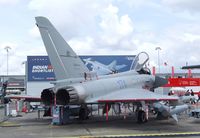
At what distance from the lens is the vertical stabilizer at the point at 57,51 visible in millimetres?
16219

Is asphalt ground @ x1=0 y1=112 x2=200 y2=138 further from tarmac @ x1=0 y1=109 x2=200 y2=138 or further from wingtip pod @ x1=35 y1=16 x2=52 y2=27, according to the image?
wingtip pod @ x1=35 y1=16 x2=52 y2=27

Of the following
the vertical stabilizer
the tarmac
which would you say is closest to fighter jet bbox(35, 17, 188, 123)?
the vertical stabilizer

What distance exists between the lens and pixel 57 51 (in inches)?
638

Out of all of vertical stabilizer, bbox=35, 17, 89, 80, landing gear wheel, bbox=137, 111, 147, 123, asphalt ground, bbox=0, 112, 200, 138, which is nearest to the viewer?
asphalt ground, bbox=0, 112, 200, 138

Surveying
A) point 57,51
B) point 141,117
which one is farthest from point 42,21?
point 141,117

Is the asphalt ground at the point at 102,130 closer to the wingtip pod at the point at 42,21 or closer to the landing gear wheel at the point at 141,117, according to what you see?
the landing gear wheel at the point at 141,117

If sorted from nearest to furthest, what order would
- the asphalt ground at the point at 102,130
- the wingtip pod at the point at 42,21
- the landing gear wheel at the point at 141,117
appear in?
the asphalt ground at the point at 102,130 < the wingtip pod at the point at 42,21 < the landing gear wheel at the point at 141,117

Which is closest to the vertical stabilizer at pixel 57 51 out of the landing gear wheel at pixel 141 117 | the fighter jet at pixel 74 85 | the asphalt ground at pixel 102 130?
the fighter jet at pixel 74 85

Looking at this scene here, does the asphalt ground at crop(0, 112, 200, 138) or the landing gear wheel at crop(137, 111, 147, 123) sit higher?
the landing gear wheel at crop(137, 111, 147, 123)

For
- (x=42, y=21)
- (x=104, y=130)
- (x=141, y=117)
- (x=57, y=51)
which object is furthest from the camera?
(x=141, y=117)

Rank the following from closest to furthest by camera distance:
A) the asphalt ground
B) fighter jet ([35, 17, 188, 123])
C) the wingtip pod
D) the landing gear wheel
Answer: the asphalt ground < fighter jet ([35, 17, 188, 123]) < the wingtip pod < the landing gear wheel

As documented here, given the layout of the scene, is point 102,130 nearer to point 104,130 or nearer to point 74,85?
point 104,130

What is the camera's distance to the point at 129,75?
798 inches

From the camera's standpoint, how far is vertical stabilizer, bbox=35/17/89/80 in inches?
639
